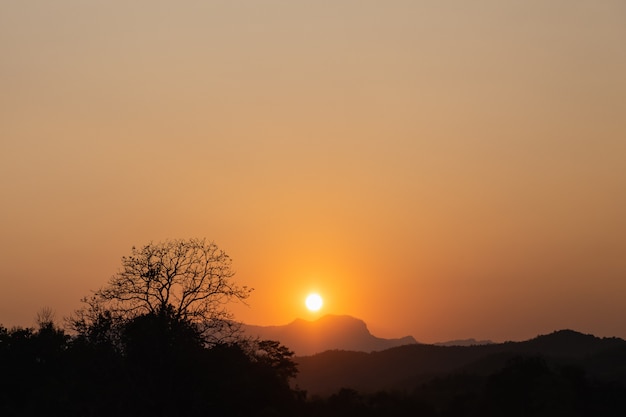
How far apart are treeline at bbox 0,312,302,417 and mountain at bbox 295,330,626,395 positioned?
93.2 meters

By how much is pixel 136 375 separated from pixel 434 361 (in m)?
150

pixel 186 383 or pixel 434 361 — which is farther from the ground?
pixel 434 361

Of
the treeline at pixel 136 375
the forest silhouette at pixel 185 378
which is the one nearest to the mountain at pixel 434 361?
the forest silhouette at pixel 185 378

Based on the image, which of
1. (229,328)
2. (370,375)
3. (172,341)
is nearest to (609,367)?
(370,375)

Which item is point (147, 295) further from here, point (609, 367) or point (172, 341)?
point (609, 367)

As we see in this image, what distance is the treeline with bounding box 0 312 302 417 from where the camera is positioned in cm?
4606

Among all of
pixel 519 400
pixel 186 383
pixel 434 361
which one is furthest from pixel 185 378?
pixel 434 361

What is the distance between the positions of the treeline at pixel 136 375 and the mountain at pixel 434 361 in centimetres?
9317

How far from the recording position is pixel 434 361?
618 feet

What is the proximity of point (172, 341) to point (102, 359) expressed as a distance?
4771mm

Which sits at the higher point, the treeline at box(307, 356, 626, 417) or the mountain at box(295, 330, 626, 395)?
the mountain at box(295, 330, 626, 395)

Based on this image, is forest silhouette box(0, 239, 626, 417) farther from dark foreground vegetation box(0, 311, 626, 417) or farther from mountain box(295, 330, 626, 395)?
mountain box(295, 330, 626, 395)

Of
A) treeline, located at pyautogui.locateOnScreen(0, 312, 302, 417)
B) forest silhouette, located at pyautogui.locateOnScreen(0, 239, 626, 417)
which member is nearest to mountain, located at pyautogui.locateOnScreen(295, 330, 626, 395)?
forest silhouette, located at pyautogui.locateOnScreen(0, 239, 626, 417)

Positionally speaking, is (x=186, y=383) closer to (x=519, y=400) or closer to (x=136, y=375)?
(x=136, y=375)
